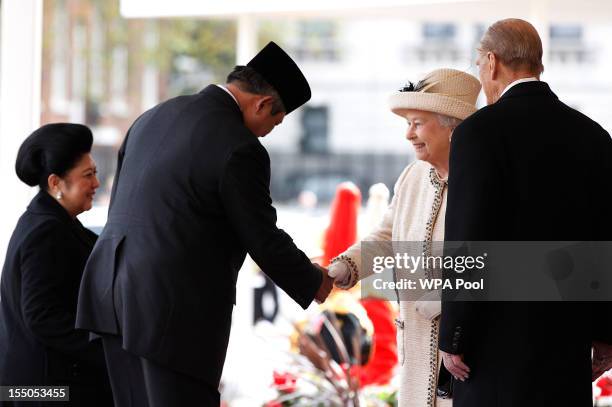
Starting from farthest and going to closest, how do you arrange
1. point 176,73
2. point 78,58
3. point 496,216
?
point 176,73 → point 78,58 → point 496,216

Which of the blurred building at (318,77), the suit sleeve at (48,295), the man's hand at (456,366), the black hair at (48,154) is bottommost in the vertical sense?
the man's hand at (456,366)

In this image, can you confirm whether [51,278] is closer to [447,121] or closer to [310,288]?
[310,288]

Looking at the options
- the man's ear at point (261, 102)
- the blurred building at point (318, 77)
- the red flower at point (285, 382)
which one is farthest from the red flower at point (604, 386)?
the blurred building at point (318, 77)

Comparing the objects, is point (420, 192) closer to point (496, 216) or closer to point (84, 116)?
point (496, 216)

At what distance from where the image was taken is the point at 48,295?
9.22 ft

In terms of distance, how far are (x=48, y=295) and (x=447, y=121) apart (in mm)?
1259

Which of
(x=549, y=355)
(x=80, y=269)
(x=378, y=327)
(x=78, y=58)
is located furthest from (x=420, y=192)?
(x=78, y=58)

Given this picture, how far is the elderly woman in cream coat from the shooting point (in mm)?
2715

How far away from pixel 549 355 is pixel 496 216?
37 centimetres

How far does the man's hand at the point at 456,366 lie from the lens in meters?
2.38

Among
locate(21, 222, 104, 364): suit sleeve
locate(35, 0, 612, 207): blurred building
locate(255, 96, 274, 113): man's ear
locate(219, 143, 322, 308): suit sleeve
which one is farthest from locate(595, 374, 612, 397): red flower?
locate(35, 0, 612, 207): blurred building

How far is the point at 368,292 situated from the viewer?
3.87 metres

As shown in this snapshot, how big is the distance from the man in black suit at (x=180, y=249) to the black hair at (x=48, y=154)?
425mm

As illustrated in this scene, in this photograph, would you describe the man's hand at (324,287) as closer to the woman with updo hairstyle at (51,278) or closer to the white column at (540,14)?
the woman with updo hairstyle at (51,278)
